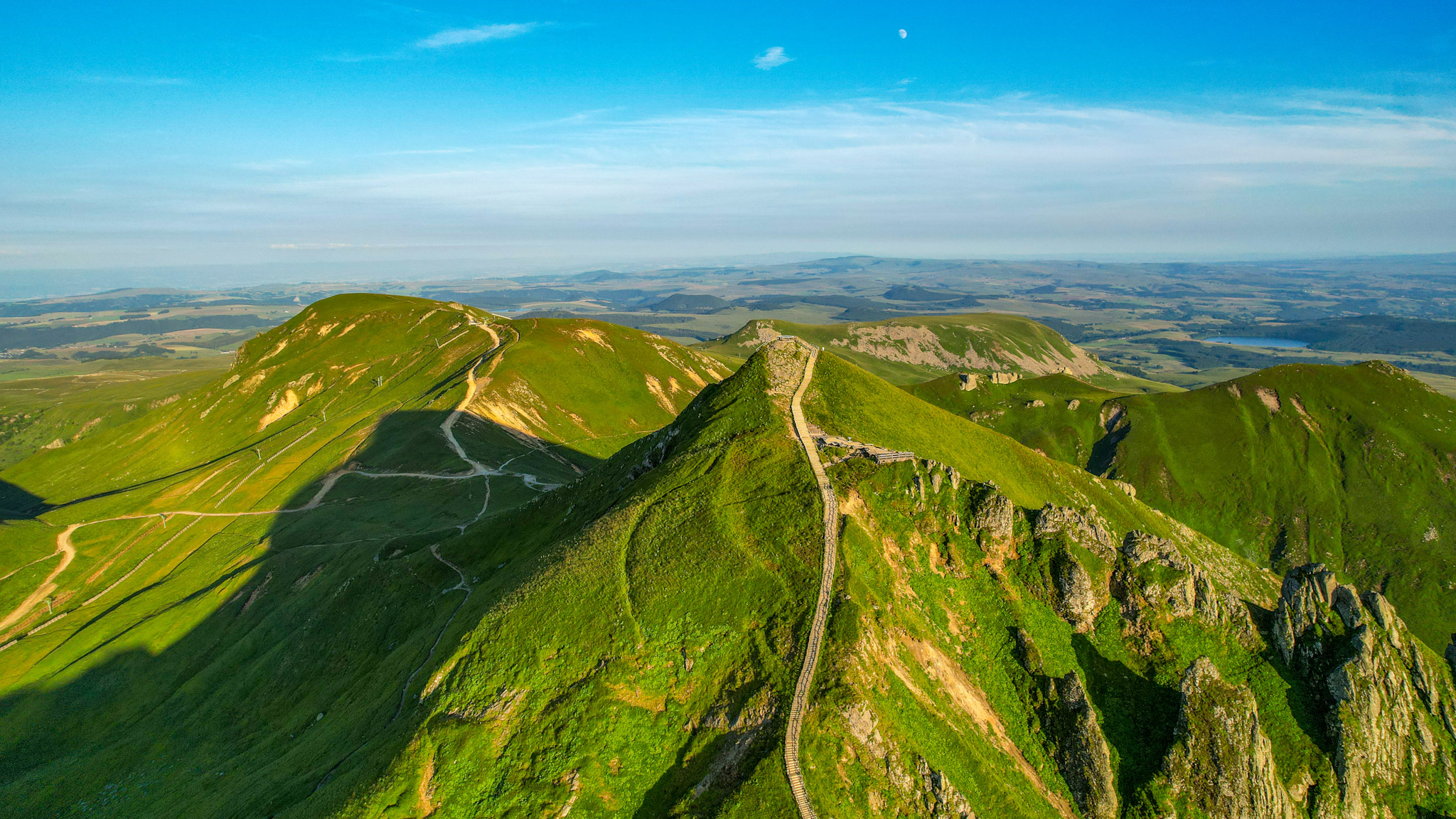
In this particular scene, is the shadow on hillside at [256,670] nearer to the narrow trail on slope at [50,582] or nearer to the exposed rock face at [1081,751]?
the narrow trail on slope at [50,582]

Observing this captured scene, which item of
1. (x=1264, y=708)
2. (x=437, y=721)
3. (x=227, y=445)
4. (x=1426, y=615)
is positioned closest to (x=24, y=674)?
(x=437, y=721)

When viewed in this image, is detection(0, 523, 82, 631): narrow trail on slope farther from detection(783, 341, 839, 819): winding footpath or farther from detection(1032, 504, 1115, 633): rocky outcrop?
detection(1032, 504, 1115, 633): rocky outcrop

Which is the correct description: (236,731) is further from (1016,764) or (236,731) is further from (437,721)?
(1016,764)

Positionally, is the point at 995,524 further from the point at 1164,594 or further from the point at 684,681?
the point at 684,681

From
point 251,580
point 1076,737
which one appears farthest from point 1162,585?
point 251,580

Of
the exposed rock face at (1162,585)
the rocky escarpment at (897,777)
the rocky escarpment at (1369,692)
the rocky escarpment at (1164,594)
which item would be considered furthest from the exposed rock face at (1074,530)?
the rocky escarpment at (897,777)
